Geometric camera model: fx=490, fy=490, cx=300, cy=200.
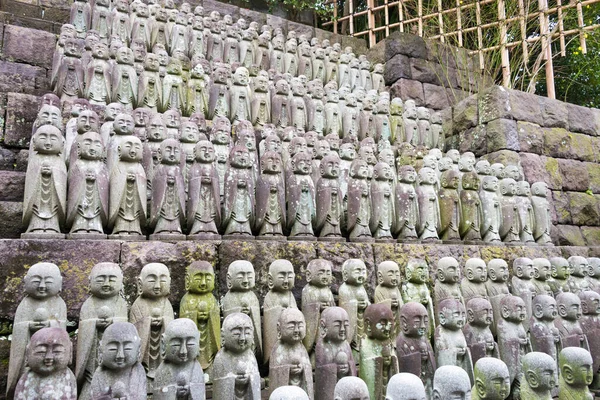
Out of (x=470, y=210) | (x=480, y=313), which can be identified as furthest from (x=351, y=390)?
(x=470, y=210)

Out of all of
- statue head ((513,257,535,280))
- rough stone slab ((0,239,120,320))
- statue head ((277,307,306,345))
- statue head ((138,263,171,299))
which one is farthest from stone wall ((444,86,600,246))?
rough stone slab ((0,239,120,320))

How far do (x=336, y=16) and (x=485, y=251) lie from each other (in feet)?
37.2

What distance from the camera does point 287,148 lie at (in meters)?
7.24

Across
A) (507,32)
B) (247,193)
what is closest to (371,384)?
(247,193)

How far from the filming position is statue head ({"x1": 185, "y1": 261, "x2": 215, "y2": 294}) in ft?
13.5

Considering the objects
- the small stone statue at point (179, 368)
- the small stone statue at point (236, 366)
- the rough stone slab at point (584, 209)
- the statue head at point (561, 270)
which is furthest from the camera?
the rough stone slab at point (584, 209)

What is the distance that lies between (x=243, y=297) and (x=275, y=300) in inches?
12.2

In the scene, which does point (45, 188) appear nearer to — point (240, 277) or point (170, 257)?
point (170, 257)

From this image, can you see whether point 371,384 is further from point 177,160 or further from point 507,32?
point 507,32

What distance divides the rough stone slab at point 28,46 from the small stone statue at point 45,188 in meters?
A: 3.97

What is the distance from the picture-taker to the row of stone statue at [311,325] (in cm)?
347

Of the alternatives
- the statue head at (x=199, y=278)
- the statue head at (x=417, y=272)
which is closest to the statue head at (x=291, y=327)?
the statue head at (x=199, y=278)

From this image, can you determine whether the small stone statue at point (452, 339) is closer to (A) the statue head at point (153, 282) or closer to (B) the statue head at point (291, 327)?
(B) the statue head at point (291, 327)

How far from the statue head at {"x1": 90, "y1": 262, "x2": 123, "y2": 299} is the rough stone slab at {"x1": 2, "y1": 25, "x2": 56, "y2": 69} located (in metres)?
5.56
